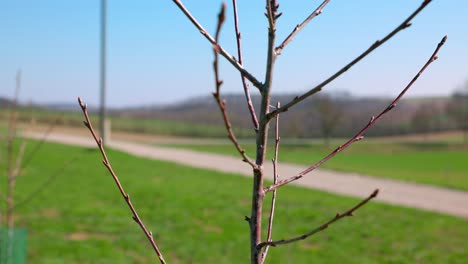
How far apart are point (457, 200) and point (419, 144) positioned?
29.0 meters

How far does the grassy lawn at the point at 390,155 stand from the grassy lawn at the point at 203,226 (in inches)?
458

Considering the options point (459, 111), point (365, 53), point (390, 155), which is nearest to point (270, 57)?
point (365, 53)

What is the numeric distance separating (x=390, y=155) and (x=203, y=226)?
91.5 feet

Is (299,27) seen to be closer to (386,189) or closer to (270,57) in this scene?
(270,57)

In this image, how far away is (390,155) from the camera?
35250 mm

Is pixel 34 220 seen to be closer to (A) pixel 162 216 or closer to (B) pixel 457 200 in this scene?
(A) pixel 162 216

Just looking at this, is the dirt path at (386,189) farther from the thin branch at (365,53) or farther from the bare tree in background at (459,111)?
the bare tree in background at (459,111)

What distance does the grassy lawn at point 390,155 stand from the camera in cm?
2570

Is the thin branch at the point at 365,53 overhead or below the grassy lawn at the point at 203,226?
overhead

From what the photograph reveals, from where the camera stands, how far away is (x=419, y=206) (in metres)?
12.7

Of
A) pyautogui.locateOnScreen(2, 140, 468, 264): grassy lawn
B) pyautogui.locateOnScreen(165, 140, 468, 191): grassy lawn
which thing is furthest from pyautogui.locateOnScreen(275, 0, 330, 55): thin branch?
pyautogui.locateOnScreen(165, 140, 468, 191): grassy lawn

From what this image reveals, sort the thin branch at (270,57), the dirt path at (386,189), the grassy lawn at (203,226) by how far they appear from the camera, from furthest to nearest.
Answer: the dirt path at (386,189)
the grassy lawn at (203,226)
the thin branch at (270,57)

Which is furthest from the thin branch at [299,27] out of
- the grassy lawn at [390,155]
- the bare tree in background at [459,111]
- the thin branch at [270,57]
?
the bare tree in background at [459,111]

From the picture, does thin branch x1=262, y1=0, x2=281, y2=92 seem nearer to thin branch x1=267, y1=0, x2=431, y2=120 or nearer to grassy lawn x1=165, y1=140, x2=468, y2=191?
thin branch x1=267, y1=0, x2=431, y2=120
